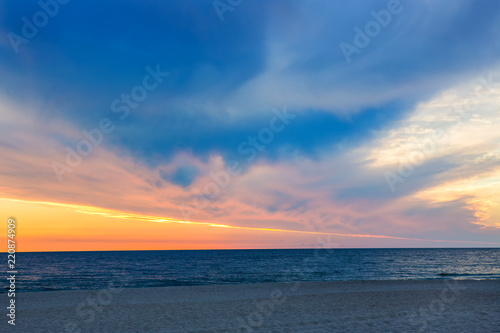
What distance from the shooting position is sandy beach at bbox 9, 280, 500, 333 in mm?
15227

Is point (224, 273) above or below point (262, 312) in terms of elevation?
below

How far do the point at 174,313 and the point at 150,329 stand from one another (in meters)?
4.10

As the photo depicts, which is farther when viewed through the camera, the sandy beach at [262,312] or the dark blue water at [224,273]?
the dark blue water at [224,273]

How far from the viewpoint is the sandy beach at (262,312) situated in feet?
50.0

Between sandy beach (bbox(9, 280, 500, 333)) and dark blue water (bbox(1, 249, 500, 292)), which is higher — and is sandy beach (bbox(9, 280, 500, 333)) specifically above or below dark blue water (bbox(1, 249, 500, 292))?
above

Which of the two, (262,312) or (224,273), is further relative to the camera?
(224,273)

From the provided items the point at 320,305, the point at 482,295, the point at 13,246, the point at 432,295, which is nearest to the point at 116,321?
the point at 13,246

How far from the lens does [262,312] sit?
19.0 m

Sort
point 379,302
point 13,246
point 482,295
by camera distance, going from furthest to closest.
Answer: point 482,295, point 379,302, point 13,246

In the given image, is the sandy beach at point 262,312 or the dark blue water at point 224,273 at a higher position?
the sandy beach at point 262,312

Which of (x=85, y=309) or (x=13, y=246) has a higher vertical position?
(x=13, y=246)

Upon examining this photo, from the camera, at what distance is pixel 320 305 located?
21.2m

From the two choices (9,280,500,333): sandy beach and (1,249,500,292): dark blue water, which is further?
(1,249,500,292): dark blue water

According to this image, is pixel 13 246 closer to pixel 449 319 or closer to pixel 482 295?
pixel 449 319
